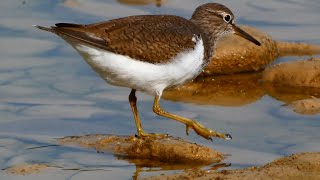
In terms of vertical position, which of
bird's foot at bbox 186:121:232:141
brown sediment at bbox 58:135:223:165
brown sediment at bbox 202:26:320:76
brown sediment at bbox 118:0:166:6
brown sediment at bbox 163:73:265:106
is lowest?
brown sediment at bbox 58:135:223:165

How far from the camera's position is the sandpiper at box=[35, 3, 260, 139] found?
8484 mm

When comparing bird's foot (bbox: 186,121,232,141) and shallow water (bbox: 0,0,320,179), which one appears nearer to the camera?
shallow water (bbox: 0,0,320,179)

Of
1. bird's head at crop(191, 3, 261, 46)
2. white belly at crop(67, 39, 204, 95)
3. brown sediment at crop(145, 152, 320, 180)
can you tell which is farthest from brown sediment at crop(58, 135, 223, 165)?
bird's head at crop(191, 3, 261, 46)

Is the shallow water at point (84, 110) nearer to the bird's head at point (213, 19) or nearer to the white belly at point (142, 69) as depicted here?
the white belly at point (142, 69)

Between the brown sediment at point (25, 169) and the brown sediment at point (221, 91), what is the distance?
2705 millimetres

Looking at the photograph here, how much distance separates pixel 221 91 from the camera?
10906 millimetres

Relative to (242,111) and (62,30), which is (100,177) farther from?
(242,111)

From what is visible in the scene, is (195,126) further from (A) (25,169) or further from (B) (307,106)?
(A) (25,169)

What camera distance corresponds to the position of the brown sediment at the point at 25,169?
7.93 metres

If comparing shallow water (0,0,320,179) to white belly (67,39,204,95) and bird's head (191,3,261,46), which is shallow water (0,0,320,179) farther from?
bird's head (191,3,261,46)

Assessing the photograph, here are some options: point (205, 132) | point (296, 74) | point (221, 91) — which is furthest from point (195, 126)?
point (296, 74)

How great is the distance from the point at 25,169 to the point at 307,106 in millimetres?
3321

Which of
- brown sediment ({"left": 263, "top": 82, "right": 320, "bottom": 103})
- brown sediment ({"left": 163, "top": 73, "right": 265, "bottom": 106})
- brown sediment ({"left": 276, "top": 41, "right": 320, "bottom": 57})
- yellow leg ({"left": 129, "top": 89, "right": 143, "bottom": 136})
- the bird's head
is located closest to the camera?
yellow leg ({"left": 129, "top": 89, "right": 143, "bottom": 136})

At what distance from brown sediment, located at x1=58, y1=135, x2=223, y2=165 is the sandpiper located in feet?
0.83
